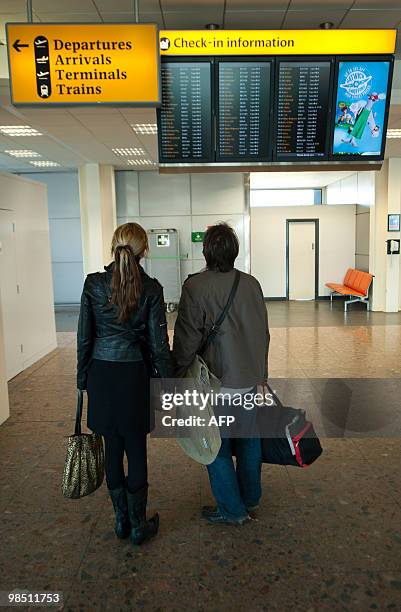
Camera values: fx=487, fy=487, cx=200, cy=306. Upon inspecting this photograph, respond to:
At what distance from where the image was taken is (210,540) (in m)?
2.56

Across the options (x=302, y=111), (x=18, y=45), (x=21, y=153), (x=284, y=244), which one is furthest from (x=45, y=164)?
(x=302, y=111)

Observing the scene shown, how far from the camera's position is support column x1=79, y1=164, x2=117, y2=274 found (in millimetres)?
9883

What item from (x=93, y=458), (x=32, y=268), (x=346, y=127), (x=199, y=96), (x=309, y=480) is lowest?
(x=309, y=480)

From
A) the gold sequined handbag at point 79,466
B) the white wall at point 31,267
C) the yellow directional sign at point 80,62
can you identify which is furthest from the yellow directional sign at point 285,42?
the white wall at point 31,267

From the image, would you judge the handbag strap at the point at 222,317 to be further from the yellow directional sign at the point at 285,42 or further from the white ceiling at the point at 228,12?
the white ceiling at the point at 228,12

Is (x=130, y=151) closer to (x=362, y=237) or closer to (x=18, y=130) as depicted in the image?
(x=18, y=130)

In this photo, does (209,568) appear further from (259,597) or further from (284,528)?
(284,528)

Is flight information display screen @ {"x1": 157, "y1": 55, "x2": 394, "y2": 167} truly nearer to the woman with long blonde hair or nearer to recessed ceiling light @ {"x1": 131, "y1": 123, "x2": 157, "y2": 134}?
the woman with long blonde hair

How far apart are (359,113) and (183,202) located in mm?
7383

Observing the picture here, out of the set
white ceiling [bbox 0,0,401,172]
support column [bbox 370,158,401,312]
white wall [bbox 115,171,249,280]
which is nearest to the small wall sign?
support column [bbox 370,158,401,312]

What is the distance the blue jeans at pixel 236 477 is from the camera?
257cm

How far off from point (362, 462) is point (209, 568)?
154cm

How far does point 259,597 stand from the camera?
7.03 feet

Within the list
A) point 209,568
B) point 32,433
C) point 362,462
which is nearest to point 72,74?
point 32,433
